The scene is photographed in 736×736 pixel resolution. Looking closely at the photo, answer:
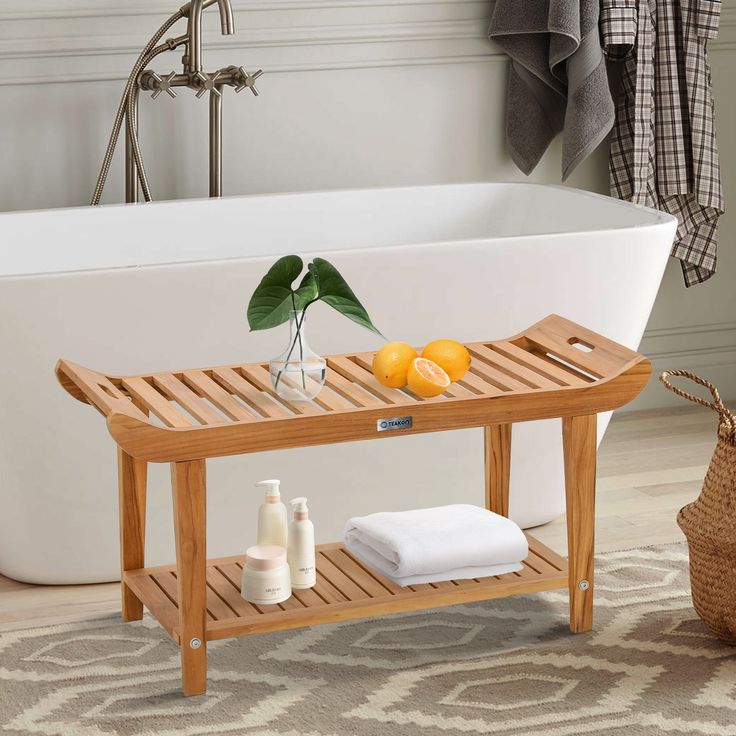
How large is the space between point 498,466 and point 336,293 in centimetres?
58

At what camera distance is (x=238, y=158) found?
3.32 metres

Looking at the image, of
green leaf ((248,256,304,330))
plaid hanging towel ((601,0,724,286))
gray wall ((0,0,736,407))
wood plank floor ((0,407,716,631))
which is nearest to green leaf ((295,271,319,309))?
green leaf ((248,256,304,330))

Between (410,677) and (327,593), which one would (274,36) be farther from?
(410,677)

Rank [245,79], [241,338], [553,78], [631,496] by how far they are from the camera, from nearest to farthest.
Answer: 1. [241,338]
2. [631,496]
3. [245,79]
4. [553,78]

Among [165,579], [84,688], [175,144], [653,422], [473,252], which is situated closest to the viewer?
[84,688]

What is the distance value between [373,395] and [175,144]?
1476mm

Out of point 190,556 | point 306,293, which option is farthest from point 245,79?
point 190,556

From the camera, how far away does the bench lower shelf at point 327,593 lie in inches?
78.0

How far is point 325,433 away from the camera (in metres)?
1.88

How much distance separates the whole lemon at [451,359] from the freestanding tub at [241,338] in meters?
0.38

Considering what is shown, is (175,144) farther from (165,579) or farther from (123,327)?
(165,579)

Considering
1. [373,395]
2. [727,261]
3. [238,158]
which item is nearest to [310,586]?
[373,395]

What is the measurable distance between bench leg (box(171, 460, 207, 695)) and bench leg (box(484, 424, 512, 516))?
25.8 inches

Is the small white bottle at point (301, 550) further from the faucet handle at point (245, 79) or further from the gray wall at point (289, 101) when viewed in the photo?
the gray wall at point (289, 101)
